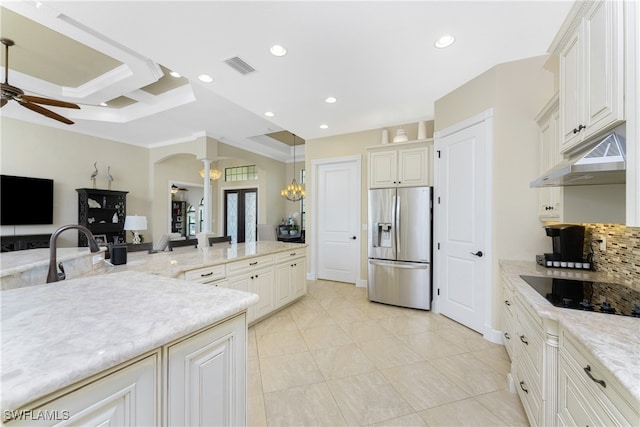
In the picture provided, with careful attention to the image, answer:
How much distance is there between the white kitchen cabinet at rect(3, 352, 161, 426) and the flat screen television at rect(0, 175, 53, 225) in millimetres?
5755

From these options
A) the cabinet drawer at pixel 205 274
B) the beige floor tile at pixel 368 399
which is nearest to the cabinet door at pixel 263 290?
the cabinet drawer at pixel 205 274

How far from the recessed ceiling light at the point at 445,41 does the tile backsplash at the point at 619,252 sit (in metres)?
1.93

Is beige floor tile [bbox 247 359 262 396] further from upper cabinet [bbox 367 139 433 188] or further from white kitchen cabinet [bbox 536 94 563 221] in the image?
upper cabinet [bbox 367 139 433 188]

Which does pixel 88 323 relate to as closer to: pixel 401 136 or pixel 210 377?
pixel 210 377

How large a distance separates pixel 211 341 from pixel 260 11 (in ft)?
7.32

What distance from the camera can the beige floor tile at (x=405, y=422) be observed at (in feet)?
5.45

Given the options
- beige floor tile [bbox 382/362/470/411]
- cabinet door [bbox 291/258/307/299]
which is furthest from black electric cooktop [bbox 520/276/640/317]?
cabinet door [bbox 291/258/307/299]

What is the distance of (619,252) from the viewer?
1872 millimetres

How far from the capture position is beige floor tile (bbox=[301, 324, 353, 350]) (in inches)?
105

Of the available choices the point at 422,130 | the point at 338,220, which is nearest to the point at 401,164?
the point at 422,130

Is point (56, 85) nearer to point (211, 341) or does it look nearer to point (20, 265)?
point (20, 265)

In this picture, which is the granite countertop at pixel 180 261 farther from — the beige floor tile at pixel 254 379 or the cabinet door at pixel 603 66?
the cabinet door at pixel 603 66

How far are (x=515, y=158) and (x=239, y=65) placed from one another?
9.78ft

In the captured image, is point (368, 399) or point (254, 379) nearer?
→ point (368, 399)
